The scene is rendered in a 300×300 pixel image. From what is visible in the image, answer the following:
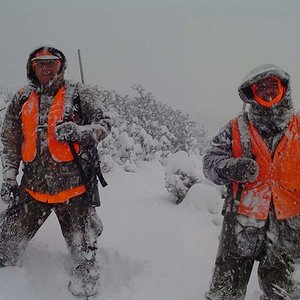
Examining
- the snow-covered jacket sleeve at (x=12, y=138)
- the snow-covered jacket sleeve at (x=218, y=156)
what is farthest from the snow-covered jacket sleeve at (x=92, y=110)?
the snow-covered jacket sleeve at (x=218, y=156)

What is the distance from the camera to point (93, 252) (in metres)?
3.56

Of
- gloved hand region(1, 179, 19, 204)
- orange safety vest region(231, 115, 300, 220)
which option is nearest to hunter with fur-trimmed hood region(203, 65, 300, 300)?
orange safety vest region(231, 115, 300, 220)

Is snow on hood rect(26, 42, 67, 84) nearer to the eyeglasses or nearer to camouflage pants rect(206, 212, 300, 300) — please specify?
the eyeglasses

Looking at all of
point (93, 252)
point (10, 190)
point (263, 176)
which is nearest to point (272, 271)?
point (263, 176)

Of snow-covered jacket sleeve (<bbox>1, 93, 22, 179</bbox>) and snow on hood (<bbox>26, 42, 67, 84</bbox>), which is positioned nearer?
snow on hood (<bbox>26, 42, 67, 84</bbox>)

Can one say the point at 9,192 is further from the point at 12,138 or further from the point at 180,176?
the point at 180,176

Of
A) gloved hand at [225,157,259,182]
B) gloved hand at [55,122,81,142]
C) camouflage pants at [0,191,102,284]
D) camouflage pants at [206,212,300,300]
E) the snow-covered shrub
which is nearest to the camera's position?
gloved hand at [225,157,259,182]

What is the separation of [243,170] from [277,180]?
295 millimetres

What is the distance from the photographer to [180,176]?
6332mm

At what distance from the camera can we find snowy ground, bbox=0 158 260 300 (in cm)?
353

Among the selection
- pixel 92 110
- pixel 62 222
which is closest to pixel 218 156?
pixel 92 110

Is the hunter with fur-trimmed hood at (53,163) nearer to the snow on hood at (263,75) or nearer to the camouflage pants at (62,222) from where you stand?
the camouflage pants at (62,222)

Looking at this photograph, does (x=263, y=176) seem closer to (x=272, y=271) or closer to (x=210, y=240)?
(x=272, y=271)

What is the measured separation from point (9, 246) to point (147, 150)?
1441 cm
